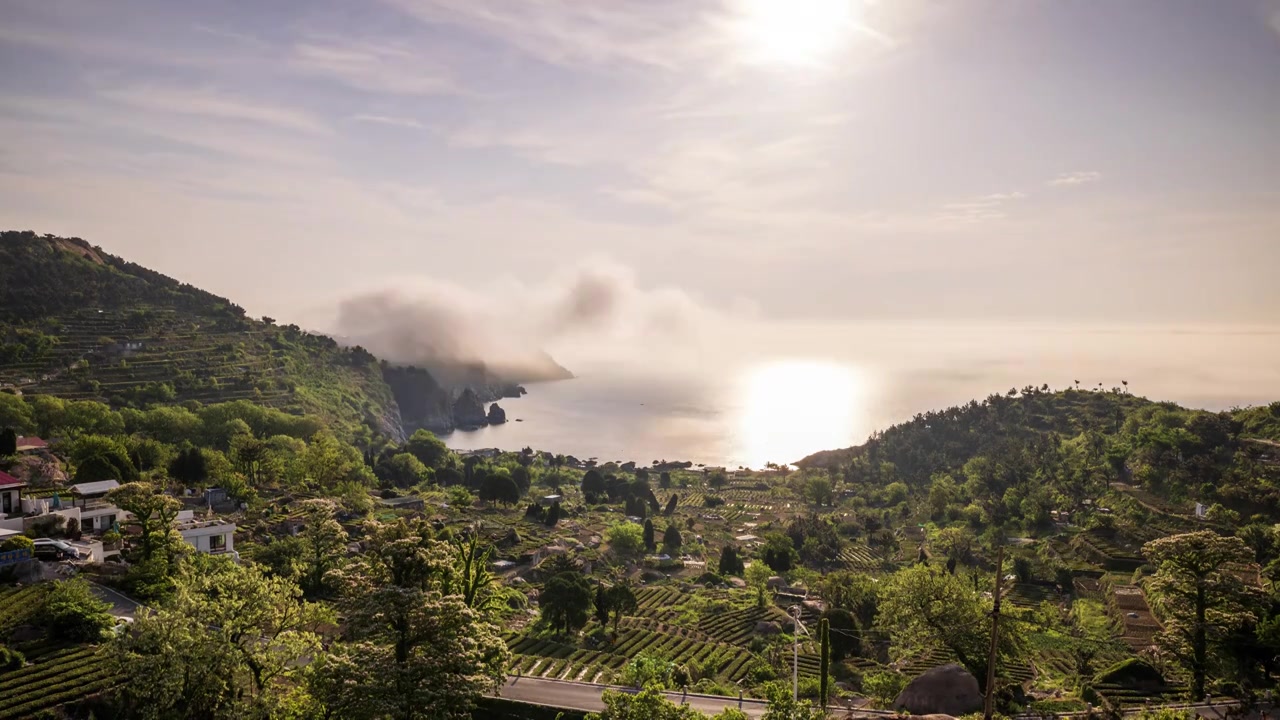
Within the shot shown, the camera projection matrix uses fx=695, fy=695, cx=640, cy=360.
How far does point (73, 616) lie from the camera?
27.4m

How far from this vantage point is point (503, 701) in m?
28.9

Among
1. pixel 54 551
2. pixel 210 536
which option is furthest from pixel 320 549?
pixel 54 551

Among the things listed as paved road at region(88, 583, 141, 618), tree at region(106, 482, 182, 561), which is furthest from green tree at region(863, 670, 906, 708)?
tree at region(106, 482, 182, 561)

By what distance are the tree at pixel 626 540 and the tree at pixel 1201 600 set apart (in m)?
44.8

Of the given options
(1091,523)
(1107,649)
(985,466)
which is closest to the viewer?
(1107,649)

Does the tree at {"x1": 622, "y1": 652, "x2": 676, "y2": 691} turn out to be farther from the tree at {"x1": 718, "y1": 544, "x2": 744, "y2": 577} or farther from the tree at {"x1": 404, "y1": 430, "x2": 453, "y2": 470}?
the tree at {"x1": 404, "y1": 430, "x2": 453, "y2": 470}

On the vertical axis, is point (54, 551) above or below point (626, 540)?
above

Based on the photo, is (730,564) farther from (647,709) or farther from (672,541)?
(647,709)

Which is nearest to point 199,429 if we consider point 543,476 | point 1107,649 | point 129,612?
point 543,476

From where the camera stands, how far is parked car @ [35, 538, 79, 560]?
1358 inches

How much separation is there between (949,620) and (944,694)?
4.92 m

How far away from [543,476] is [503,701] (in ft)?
271

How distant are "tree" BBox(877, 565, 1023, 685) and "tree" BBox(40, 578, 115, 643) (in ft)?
115

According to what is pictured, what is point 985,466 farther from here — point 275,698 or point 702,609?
point 275,698
